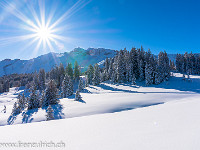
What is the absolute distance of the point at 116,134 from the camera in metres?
3.32

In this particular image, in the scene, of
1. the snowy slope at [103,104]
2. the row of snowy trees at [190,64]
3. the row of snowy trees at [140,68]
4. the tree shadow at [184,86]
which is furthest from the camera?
the row of snowy trees at [190,64]

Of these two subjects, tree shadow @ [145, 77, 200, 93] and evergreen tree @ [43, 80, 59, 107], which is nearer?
evergreen tree @ [43, 80, 59, 107]

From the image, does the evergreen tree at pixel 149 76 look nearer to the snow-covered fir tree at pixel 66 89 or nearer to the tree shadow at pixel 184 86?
the tree shadow at pixel 184 86

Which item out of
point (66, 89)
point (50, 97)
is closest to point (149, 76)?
point (66, 89)

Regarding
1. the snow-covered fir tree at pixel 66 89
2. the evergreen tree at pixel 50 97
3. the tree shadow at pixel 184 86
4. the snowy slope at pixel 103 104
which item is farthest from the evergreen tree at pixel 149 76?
the evergreen tree at pixel 50 97

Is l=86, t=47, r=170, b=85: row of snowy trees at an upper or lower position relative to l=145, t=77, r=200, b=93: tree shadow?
upper

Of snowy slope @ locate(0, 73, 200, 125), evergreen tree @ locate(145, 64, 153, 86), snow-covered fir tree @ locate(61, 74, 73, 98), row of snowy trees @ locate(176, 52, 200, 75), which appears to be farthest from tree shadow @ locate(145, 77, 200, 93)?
row of snowy trees @ locate(176, 52, 200, 75)

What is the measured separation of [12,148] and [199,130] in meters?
6.01

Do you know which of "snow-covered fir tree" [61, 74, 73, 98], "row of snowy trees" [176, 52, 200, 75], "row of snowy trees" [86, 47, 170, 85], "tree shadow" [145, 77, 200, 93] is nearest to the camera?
"tree shadow" [145, 77, 200, 93]

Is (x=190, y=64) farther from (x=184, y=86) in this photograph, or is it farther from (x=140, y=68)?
(x=140, y=68)

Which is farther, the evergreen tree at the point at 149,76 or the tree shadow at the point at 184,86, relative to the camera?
the evergreen tree at the point at 149,76

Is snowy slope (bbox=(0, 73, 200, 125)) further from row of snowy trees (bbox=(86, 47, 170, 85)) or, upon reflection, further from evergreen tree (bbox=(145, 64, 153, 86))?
row of snowy trees (bbox=(86, 47, 170, 85))

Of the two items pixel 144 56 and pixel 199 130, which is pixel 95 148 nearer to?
pixel 199 130

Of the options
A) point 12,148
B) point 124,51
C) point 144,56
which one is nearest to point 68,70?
point 124,51
